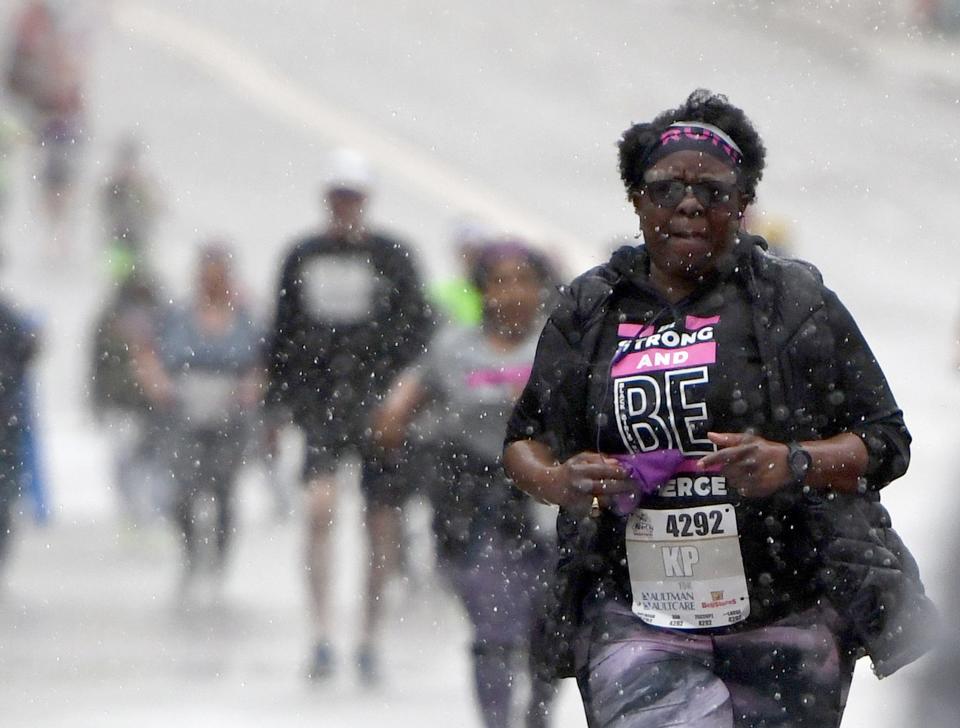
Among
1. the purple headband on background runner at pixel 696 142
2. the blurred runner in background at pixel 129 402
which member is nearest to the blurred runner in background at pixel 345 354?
the blurred runner in background at pixel 129 402

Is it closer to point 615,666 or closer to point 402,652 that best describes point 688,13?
point 402,652

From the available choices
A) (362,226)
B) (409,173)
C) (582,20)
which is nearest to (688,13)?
(582,20)

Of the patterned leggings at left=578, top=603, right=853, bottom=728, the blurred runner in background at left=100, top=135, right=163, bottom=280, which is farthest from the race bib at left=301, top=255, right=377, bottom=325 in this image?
the blurred runner in background at left=100, top=135, right=163, bottom=280

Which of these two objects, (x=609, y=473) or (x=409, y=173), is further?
(x=409, y=173)

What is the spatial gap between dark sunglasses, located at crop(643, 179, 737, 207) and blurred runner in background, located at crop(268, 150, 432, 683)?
132 inches

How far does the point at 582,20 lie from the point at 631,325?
68.8 ft

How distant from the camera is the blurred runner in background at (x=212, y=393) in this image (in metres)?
8.98

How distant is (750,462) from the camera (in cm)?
347

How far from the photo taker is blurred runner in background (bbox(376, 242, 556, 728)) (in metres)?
5.68

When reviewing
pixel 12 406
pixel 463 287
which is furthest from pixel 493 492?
pixel 12 406

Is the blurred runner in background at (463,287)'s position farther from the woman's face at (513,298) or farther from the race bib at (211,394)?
the race bib at (211,394)

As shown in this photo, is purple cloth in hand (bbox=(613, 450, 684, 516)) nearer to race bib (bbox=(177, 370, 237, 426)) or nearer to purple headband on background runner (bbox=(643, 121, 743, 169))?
purple headband on background runner (bbox=(643, 121, 743, 169))

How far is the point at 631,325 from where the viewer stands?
375 centimetres

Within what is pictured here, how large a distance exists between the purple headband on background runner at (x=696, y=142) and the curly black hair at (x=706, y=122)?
0.5 inches
